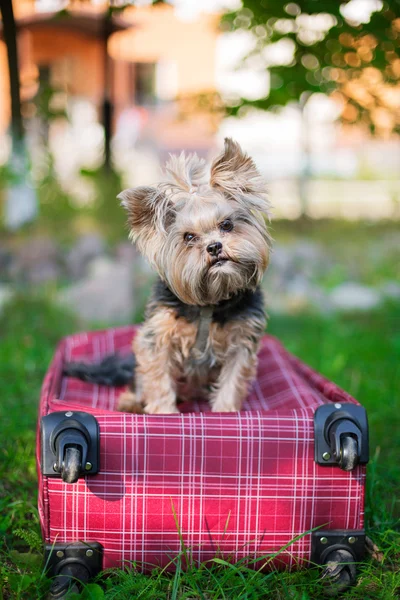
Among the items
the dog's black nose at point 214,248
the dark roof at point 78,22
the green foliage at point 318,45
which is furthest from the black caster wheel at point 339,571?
the dark roof at point 78,22

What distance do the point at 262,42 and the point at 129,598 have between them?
5.80 metres

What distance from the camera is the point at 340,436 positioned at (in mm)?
2250

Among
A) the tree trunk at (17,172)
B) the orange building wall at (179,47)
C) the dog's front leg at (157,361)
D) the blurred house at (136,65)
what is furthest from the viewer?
the orange building wall at (179,47)

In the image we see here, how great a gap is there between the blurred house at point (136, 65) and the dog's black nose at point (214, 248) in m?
7.25

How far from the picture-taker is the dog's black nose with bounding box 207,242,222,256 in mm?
2457

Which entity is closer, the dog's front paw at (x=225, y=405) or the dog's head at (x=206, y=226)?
the dog's head at (x=206, y=226)

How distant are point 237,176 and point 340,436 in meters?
1.03

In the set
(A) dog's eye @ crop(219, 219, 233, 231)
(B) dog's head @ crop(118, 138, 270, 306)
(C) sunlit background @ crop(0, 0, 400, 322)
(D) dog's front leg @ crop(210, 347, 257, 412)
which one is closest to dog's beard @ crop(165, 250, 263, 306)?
(B) dog's head @ crop(118, 138, 270, 306)

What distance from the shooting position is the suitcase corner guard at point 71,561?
220 cm

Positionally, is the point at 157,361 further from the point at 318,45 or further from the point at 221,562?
the point at 318,45

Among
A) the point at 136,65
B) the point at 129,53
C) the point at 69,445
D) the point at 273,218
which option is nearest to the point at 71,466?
the point at 69,445

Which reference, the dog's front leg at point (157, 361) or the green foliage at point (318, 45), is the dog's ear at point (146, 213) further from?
the green foliage at point (318, 45)

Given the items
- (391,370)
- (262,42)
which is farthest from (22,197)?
(391,370)

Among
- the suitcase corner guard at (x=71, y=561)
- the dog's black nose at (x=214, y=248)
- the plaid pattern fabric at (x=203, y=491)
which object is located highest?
the dog's black nose at (x=214, y=248)
